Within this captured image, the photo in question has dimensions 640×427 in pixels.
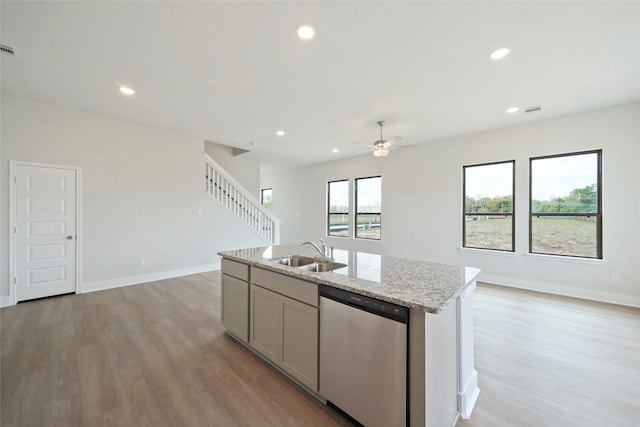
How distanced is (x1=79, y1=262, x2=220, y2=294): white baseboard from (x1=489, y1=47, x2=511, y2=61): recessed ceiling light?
5908mm

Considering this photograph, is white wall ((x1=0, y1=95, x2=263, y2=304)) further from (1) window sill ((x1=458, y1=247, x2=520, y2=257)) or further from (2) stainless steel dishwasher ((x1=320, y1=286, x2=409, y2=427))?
(1) window sill ((x1=458, y1=247, x2=520, y2=257))

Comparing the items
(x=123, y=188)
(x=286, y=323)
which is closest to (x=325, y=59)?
(x=286, y=323)

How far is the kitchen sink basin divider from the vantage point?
577cm

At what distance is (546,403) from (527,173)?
12.9ft

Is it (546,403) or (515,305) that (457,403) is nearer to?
(546,403)

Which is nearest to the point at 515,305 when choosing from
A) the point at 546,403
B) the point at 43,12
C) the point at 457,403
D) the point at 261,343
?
the point at 546,403

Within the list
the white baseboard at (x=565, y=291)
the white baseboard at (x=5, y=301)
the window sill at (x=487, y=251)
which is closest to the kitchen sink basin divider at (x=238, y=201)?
the white baseboard at (x=5, y=301)

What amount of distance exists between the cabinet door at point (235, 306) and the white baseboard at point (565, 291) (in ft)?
15.1

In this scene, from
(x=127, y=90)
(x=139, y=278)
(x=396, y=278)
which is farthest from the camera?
(x=139, y=278)

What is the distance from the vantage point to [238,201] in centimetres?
628

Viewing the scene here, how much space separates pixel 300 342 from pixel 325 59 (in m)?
2.69

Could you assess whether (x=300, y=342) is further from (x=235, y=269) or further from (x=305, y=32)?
(x=305, y=32)

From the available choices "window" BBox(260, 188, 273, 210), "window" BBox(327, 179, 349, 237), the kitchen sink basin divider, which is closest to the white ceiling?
the kitchen sink basin divider

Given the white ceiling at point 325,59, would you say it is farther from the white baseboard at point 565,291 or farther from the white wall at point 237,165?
the white wall at point 237,165
